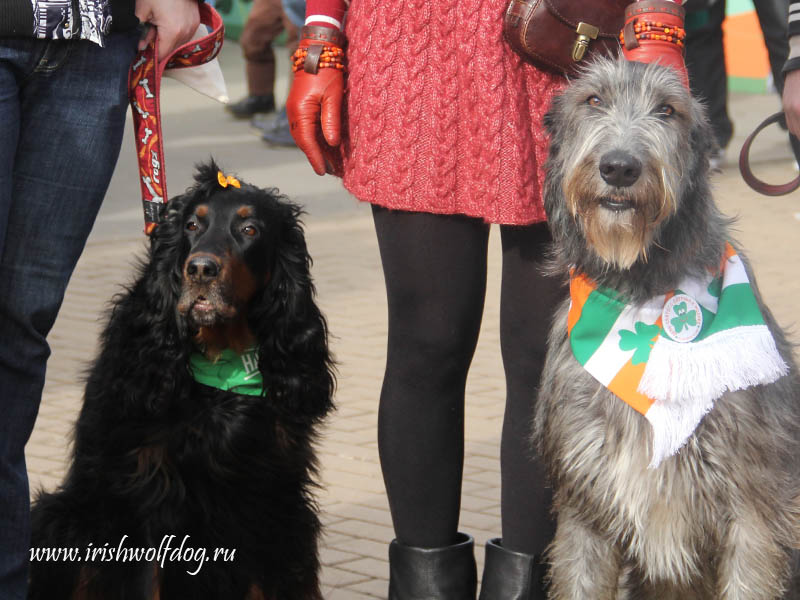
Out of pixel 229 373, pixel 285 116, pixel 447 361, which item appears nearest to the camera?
pixel 447 361

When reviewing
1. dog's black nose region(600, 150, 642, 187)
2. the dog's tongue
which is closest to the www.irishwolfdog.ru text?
dog's black nose region(600, 150, 642, 187)

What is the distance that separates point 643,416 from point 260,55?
11793mm

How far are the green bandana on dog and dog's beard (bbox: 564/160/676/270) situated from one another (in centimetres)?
128

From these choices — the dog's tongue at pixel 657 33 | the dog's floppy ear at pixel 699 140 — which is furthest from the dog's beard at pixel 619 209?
the dog's tongue at pixel 657 33

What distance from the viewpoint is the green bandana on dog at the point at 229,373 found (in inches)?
151

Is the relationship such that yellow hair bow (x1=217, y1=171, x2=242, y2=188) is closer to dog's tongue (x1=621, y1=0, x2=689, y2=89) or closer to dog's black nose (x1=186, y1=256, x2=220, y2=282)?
dog's black nose (x1=186, y1=256, x2=220, y2=282)

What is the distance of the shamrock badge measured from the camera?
308cm

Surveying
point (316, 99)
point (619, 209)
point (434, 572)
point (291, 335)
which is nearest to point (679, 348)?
point (619, 209)

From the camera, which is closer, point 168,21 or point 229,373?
point 168,21

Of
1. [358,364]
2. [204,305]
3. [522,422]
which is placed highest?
[204,305]

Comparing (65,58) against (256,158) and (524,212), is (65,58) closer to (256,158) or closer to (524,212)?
(524,212)

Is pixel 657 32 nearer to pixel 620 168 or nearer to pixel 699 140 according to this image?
pixel 699 140

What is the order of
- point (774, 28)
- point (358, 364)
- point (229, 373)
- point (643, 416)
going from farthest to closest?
point (358, 364), point (774, 28), point (229, 373), point (643, 416)

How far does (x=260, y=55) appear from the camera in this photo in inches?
563
